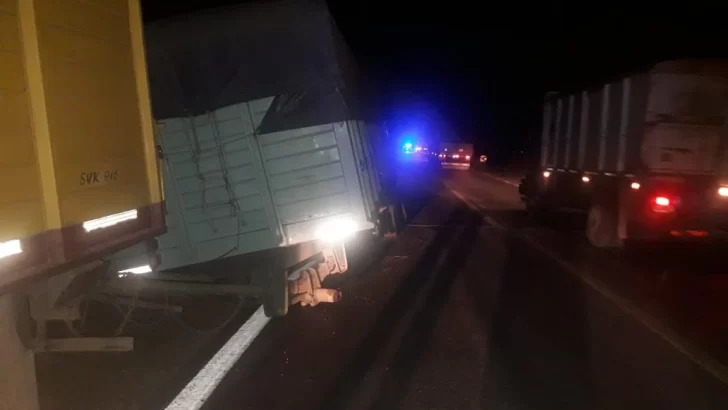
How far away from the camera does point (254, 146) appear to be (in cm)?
714

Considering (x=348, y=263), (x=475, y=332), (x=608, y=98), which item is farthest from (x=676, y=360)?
(x=608, y=98)

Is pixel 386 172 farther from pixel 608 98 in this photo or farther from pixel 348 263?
pixel 608 98

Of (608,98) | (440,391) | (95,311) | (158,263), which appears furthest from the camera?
(608,98)

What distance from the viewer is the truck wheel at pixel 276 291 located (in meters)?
7.06

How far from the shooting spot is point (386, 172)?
1095 cm

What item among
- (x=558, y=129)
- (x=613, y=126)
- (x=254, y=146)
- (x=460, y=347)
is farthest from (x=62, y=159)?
(x=558, y=129)

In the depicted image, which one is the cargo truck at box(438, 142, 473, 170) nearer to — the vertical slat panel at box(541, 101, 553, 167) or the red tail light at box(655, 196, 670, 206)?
the vertical slat panel at box(541, 101, 553, 167)

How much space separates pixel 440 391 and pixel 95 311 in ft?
16.3

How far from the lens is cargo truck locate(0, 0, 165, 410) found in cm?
374

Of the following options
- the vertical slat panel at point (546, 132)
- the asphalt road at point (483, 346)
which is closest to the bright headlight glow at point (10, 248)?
the asphalt road at point (483, 346)

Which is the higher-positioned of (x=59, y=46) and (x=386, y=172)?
(x=59, y=46)

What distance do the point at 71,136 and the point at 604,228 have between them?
1022 cm

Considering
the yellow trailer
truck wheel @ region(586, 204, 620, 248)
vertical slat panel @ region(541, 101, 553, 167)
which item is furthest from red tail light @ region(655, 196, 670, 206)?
the yellow trailer

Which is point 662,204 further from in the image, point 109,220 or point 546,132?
point 109,220
